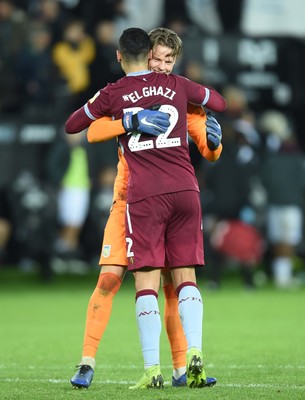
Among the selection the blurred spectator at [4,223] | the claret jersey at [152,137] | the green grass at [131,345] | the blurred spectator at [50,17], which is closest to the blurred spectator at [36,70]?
the blurred spectator at [50,17]

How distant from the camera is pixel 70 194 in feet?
60.2

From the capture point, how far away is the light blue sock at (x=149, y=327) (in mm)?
7766

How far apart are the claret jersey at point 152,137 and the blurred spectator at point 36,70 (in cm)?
1075

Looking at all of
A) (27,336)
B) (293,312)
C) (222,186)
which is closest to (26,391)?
(27,336)

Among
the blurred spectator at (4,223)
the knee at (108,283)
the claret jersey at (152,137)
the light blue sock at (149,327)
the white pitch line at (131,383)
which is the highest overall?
the blurred spectator at (4,223)

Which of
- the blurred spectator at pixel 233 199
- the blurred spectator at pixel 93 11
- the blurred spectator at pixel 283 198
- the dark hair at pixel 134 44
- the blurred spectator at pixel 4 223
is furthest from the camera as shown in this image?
the blurred spectator at pixel 93 11

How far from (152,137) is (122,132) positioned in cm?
19

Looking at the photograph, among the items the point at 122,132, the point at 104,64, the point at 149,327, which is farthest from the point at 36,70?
the point at 149,327

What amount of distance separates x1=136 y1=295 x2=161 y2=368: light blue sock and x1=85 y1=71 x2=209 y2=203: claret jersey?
0.66 m

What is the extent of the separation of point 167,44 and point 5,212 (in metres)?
11.0

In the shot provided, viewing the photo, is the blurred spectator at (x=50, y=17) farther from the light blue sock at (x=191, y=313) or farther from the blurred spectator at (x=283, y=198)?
the light blue sock at (x=191, y=313)

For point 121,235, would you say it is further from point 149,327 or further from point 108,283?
point 149,327

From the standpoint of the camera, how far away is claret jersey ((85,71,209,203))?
792 cm

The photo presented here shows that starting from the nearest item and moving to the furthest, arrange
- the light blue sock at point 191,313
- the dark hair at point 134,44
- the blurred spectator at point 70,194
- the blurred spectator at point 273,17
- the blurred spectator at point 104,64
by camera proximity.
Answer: the light blue sock at point 191,313
the dark hair at point 134,44
the blurred spectator at point 70,194
the blurred spectator at point 104,64
the blurred spectator at point 273,17
